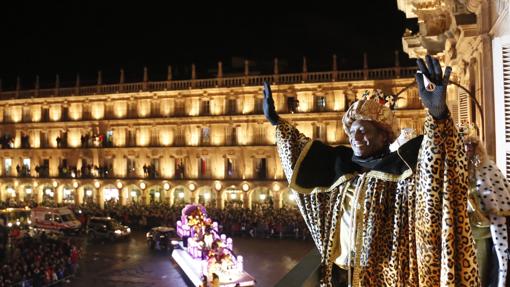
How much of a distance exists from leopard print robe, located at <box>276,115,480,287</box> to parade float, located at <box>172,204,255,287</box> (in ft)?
44.7

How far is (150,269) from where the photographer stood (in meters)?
21.6

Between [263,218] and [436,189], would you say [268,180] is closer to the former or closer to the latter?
[263,218]

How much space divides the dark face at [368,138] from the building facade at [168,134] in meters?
33.9

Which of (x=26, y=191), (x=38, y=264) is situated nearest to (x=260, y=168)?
(x=38, y=264)

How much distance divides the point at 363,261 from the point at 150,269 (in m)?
19.9

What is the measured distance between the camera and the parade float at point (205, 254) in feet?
55.1

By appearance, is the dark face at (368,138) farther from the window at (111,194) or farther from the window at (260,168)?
the window at (111,194)

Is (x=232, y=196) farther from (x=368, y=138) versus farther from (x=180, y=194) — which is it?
(x=368, y=138)

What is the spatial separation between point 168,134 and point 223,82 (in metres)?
6.66

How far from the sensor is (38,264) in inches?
744

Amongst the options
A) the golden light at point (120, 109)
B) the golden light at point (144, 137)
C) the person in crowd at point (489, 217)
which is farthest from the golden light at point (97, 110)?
the person in crowd at point (489, 217)

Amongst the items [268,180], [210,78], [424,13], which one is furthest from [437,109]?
[210,78]

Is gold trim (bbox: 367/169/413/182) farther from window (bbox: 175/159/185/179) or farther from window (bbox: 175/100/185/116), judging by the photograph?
window (bbox: 175/100/185/116)

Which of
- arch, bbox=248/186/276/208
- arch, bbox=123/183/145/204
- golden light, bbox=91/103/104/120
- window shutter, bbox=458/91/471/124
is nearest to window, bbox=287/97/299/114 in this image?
arch, bbox=248/186/276/208
